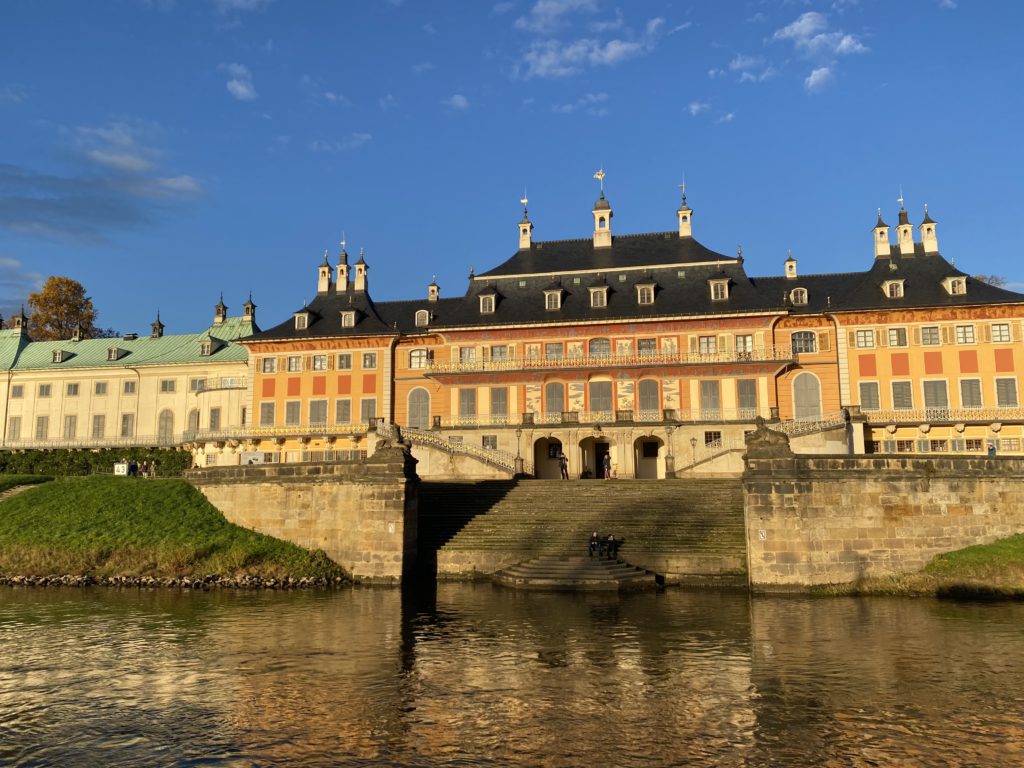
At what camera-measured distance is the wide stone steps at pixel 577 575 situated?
2478 centimetres

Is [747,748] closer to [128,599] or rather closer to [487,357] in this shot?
[128,599]

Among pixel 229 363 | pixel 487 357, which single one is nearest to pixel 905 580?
pixel 487 357

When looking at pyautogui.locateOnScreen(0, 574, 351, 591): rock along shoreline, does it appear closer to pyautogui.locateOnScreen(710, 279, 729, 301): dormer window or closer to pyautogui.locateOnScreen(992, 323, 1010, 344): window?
pyautogui.locateOnScreen(710, 279, 729, 301): dormer window

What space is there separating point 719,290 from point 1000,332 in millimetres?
15671

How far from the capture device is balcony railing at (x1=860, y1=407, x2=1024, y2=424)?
42.8 meters

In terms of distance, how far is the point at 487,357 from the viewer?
1934 inches

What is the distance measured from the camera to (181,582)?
90.0 feet

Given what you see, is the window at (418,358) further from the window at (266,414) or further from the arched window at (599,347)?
the arched window at (599,347)

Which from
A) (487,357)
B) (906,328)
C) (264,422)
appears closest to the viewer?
(906,328)

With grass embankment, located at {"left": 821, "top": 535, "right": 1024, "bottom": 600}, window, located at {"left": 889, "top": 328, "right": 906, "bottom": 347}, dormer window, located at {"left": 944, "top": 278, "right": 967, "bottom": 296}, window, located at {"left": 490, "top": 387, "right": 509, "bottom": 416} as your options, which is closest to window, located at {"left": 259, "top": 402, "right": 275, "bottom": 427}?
window, located at {"left": 490, "top": 387, "right": 509, "bottom": 416}

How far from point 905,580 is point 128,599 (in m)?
24.5

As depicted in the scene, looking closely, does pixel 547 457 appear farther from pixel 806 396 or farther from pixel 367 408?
pixel 806 396

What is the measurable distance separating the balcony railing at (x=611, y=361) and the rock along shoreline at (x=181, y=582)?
2269 cm

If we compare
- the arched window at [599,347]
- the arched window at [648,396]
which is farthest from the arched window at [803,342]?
the arched window at [599,347]
